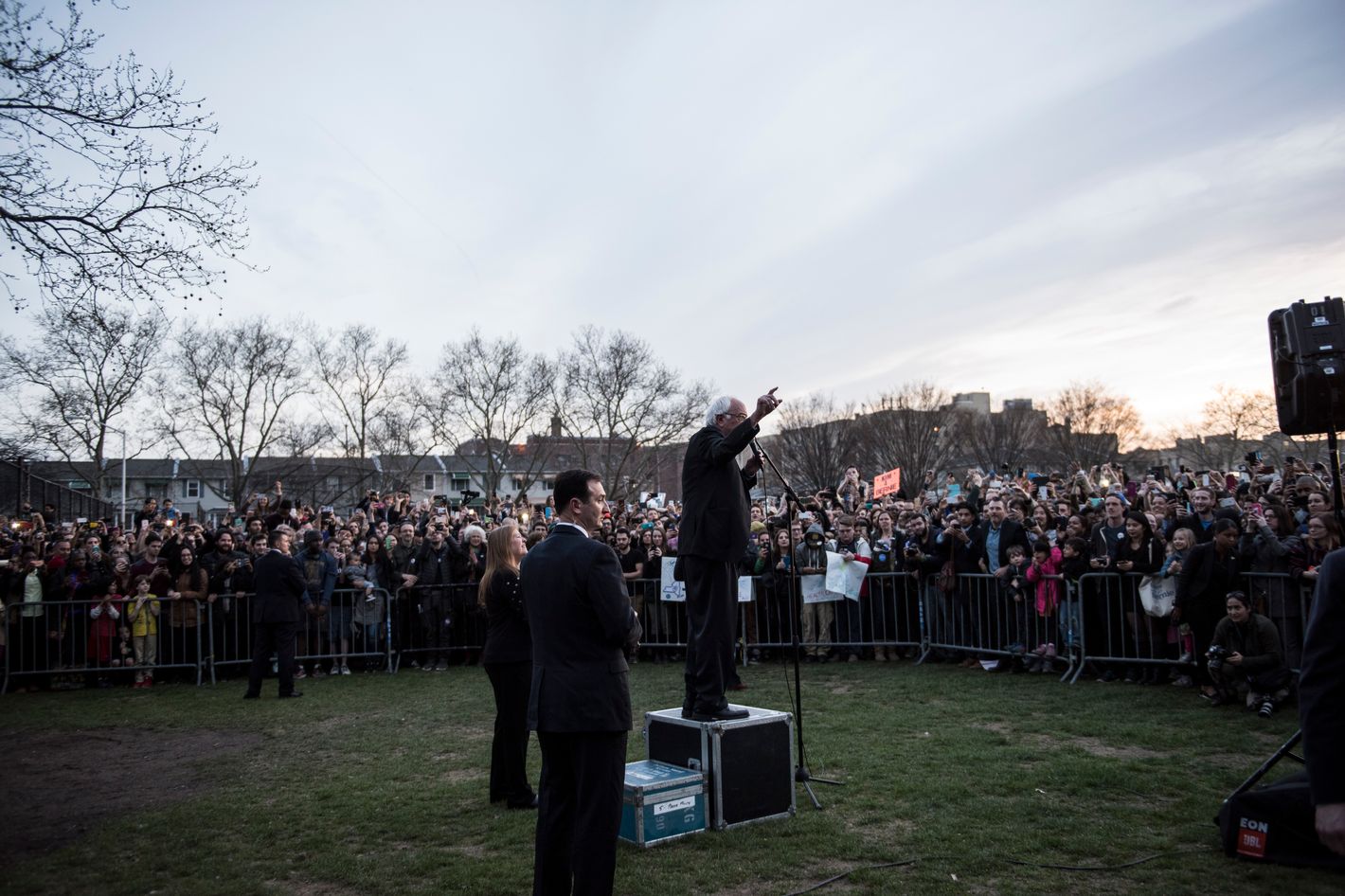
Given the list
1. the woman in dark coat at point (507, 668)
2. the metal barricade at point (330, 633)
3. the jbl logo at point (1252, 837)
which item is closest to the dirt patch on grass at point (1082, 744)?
the jbl logo at point (1252, 837)

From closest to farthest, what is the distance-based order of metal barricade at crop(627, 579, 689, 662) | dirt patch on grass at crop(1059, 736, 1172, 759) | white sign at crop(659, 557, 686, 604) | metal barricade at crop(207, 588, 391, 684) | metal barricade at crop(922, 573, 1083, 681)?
dirt patch on grass at crop(1059, 736, 1172, 759), metal barricade at crop(922, 573, 1083, 681), metal barricade at crop(207, 588, 391, 684), white sign at crop(659, 557, 686, 604), metal barricade at crop(627, 579, 689, 662)

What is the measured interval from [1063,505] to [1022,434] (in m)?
57.5

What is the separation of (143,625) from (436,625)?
14.8ft

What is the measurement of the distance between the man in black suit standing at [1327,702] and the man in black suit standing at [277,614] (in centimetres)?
1238

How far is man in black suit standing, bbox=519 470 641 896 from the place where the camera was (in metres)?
4.42

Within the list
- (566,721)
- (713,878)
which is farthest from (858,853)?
(566,721)

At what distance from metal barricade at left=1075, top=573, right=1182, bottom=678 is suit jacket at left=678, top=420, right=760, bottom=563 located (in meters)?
→ 7.35

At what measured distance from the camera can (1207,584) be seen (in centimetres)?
1046

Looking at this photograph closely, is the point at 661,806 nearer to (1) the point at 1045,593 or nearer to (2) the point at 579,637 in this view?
(2) the point at 579,637

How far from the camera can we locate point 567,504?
4902 mm

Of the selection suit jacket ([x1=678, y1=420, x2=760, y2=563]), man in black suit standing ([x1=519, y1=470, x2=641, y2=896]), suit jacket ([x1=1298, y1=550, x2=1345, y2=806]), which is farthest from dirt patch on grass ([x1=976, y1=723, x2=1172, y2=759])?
suit jacket ([x1=1298, y1=550, x2=1345, y2=806])

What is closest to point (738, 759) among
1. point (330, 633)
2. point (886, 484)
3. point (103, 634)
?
point (330, 633)

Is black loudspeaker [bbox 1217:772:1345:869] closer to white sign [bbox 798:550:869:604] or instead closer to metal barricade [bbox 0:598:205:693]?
white sign [bbox 798:550:869:604]

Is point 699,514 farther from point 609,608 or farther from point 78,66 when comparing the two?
point 78,66
